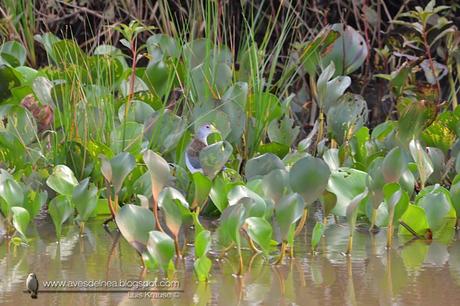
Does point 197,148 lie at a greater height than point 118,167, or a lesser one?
lesser

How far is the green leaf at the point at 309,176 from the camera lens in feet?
7.84

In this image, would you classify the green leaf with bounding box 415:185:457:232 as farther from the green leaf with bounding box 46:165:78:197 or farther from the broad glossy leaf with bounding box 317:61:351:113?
the green leaf with bounding box 46:165:78:197

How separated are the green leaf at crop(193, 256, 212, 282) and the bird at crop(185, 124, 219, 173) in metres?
0.63

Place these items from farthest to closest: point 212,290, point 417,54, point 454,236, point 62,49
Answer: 1. point 417,54
2. point 62,49
3. point 454,236
4. point 212,290

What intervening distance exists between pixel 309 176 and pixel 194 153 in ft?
1.51

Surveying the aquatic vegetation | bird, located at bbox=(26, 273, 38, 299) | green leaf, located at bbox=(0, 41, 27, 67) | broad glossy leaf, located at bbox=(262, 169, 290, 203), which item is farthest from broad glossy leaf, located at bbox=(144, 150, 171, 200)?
green leaf, located at bbox=(0, 41, 27, 67)

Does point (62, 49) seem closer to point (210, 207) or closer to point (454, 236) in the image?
point (210, 207)

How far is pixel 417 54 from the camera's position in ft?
13.5

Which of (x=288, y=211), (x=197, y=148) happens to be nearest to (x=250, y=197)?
(x=288, y=211)

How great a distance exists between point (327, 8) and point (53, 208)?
2.03 m

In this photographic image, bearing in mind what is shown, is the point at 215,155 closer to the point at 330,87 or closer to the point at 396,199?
the point at 396,199

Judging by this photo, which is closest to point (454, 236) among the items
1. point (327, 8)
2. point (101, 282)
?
point (101, 282)

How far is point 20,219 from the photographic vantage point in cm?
244

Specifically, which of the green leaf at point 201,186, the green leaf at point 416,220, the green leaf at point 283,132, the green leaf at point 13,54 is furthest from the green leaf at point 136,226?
the green leaf at point 13,54
